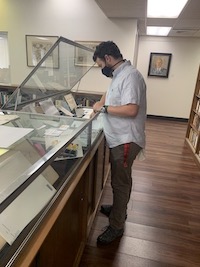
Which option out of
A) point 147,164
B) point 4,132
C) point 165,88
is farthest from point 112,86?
point 165,88

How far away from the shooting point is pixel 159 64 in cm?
609

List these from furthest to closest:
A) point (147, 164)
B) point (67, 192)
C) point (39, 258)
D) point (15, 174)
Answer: point (147, 164) → point (67, 192) → point (15, 174) → point (39, 258)

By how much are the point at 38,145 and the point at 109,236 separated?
107cm

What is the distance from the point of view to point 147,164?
3.43m

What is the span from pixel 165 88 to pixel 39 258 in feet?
19.8

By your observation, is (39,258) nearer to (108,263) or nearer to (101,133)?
(108,263)

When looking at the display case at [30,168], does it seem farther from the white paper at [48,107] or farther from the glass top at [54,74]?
the white paper at [48,107]

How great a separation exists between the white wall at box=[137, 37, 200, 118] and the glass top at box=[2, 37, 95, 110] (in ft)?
13.2

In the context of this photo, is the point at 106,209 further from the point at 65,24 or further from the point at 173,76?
the point at 173,76

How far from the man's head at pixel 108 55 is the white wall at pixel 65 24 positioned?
270 centimetres

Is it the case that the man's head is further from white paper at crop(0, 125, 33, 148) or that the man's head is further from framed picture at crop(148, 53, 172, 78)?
framed picture at crop(148, 53, 172, 78)

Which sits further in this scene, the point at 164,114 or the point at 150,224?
the point at 164,114

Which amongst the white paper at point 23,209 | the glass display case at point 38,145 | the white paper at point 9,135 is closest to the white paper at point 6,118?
the glass display case at point 38,145

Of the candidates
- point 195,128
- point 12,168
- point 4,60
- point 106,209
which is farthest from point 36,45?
point 12,168
